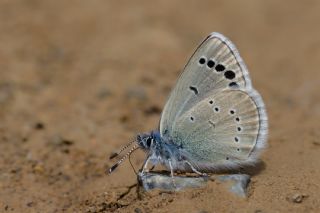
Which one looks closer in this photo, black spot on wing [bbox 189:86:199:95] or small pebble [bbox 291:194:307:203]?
small pebble [bbox 291:194:307:203]

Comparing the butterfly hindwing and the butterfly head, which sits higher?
the butterfly head

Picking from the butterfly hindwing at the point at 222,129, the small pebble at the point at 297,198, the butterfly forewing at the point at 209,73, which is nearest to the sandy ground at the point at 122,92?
the small pebble at the point at 297,198

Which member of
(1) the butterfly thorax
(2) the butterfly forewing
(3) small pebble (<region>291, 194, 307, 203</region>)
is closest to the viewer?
(3) small pebble (<region>291, 194, 307, 203</region>)

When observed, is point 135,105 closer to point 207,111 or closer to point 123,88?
point 123,88

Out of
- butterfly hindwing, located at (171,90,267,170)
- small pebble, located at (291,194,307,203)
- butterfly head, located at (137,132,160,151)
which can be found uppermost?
butterfly head, located at (137,132,160,151)

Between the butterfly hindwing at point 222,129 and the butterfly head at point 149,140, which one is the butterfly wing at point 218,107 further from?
the butterfly head at point 149,140

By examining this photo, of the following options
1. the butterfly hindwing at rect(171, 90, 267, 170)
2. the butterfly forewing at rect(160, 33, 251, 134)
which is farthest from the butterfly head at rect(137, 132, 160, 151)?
the butterfly forewing at rect(160, 33, 251, 134)

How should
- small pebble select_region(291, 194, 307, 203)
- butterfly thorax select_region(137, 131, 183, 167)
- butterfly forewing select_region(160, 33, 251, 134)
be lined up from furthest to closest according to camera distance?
butterfly thorax select_region(137, 131, 183, 167)
butterfly forewing select_region(160, 33, 251, 134)
small pebble select_region(291, 194, 307, 203)

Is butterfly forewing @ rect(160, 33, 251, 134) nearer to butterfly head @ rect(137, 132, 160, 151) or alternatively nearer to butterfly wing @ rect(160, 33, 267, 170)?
butterfly wing @ rect(160, 33, 267, 170)
